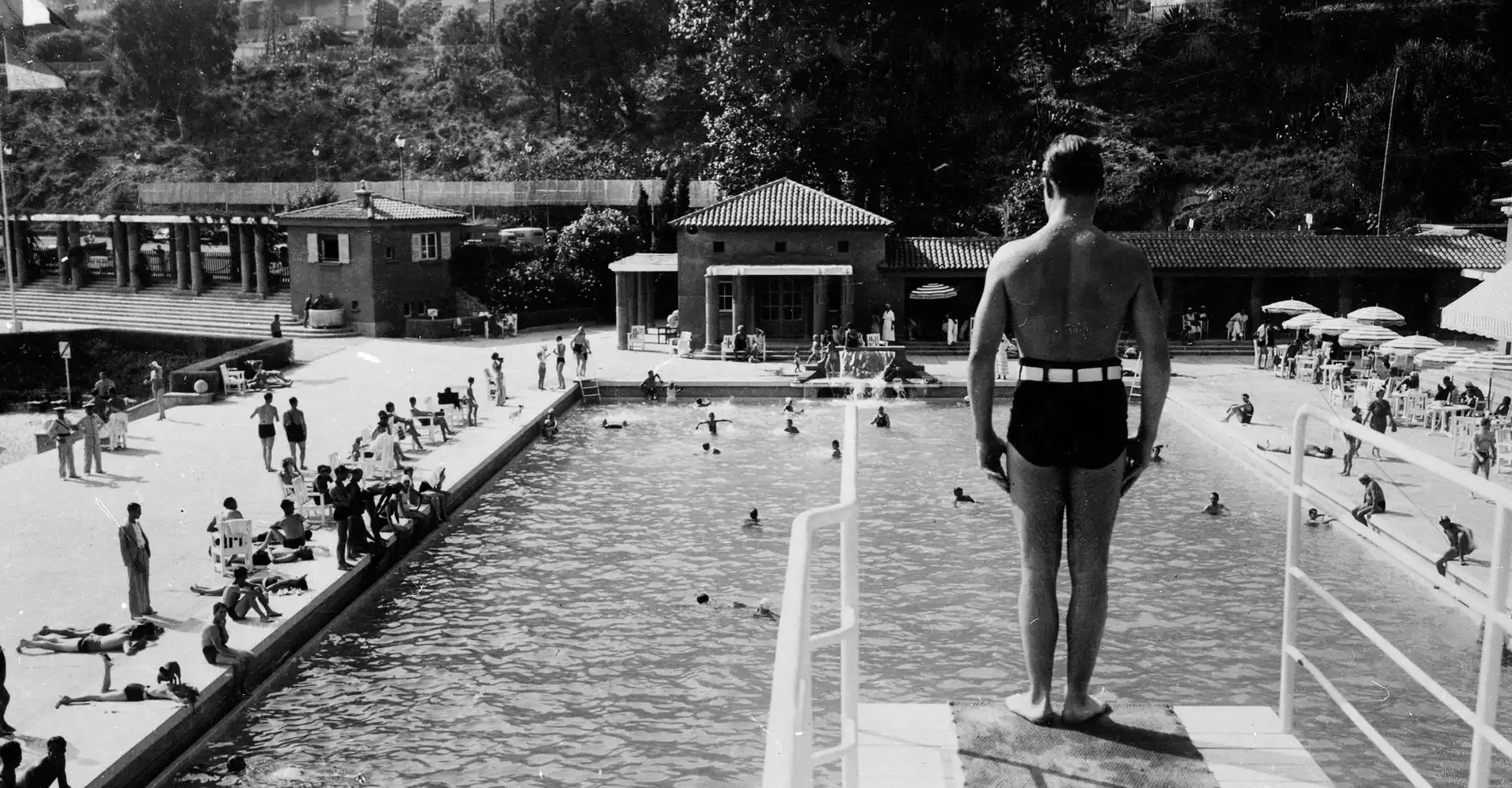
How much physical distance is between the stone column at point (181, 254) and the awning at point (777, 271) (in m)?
23.3

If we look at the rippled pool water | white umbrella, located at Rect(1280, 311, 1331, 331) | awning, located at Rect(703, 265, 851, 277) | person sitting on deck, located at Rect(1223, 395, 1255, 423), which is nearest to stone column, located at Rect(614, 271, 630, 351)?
awning, located at Rect(703, 265, 851, 277)

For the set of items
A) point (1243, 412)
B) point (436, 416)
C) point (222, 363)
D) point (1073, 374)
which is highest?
point (1073, 374)

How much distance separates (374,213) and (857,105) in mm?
17889

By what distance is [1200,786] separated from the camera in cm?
437

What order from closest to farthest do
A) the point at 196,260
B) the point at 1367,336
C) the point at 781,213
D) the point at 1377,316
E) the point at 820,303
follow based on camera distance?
the point at 1367,336, the point at 1377,316, the point at 820,303, the point at 781,213, the point at 196,260

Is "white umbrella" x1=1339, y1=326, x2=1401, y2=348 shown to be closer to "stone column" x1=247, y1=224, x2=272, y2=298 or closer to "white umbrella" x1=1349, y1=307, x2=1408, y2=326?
Result: "white umbrella" x1=1349, y1=307, x2=1408, y2=326

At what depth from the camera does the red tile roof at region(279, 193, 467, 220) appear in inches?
1694

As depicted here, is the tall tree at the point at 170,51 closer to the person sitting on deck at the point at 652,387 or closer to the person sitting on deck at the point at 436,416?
the person sitting on deck at the point at 652,387

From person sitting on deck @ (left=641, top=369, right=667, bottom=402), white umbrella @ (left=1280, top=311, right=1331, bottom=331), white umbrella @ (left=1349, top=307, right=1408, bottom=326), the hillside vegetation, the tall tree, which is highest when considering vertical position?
the tall tree

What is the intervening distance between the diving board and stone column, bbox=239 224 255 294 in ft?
155

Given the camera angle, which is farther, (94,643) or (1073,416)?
(94,643)

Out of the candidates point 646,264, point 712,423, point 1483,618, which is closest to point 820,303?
point 646,264

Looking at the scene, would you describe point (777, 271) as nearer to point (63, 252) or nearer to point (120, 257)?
point (120, 257)

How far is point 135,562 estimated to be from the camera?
14.4 metres
